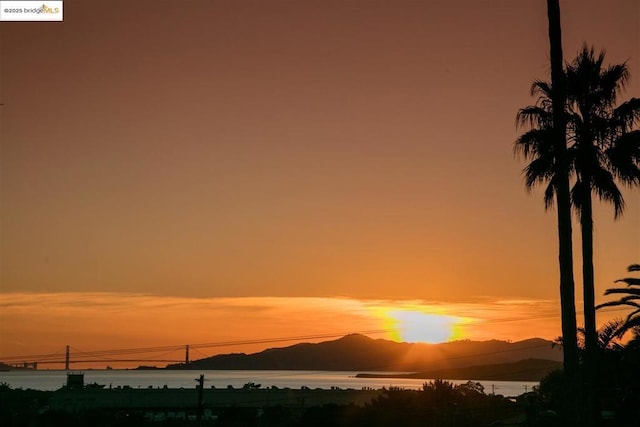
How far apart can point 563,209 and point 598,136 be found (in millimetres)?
8993

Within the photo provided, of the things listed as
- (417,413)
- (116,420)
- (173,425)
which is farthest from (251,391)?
(417,413)

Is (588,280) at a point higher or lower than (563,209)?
lower

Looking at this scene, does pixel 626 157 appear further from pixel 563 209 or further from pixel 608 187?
pixel 563 209

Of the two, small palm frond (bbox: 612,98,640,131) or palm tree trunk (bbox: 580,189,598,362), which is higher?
small palm frond (bbox: 612,98,640,131)

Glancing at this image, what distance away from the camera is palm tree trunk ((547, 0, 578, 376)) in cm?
2239

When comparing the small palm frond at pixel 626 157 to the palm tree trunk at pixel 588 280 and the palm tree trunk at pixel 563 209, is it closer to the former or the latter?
the palm tree trunk at pixel 588 280

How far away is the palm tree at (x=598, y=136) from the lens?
3119 cm

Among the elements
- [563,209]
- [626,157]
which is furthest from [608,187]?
[563,209]

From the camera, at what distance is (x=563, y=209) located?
23.6 metres

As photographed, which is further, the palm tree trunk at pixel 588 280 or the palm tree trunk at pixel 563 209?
the palm tree trunk at pixel 588 280

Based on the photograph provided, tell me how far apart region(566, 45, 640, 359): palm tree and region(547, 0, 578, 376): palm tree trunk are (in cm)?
727

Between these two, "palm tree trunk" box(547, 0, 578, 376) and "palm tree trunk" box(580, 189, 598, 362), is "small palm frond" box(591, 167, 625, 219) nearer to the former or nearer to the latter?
"palm tree trunk" box(580, 189, 598, 362)

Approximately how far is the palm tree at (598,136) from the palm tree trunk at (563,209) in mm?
7270

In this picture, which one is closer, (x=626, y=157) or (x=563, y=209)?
(x=563, y=209)
